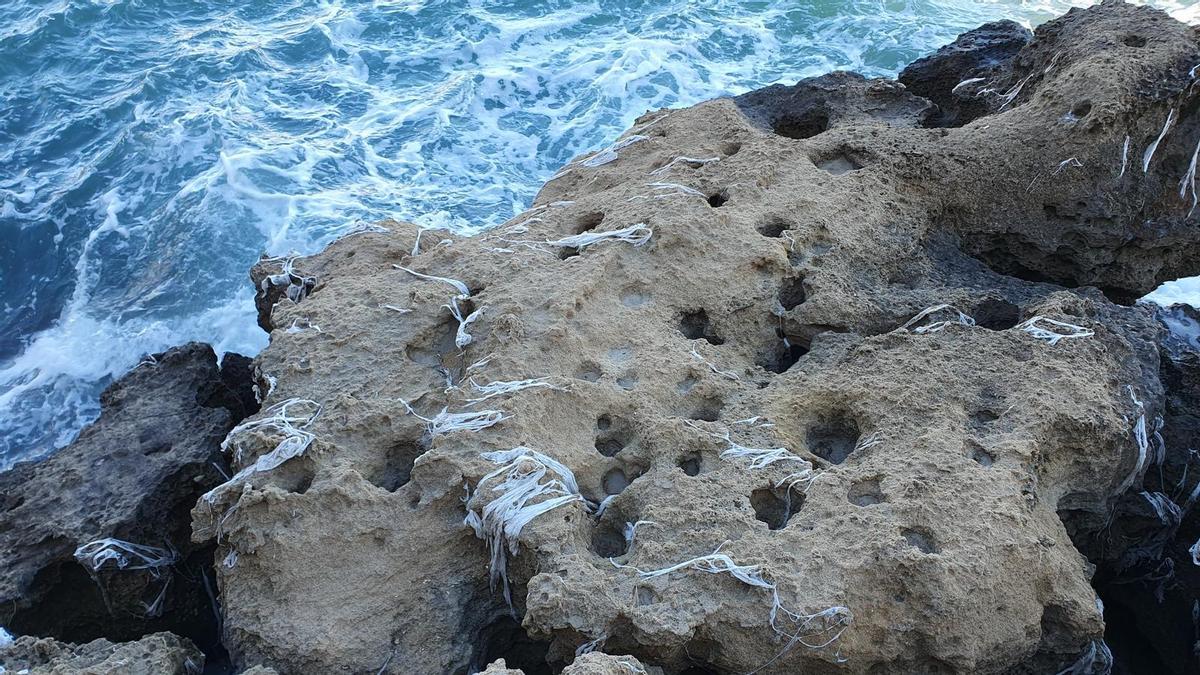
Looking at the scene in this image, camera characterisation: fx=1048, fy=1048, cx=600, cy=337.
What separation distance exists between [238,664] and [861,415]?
6.52ft

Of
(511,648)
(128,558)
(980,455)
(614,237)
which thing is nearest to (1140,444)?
(980,455)

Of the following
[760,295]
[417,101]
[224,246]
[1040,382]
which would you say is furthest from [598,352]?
[417,101]

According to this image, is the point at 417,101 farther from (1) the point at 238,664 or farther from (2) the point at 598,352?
(1) the point at 238,664

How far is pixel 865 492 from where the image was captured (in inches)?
117

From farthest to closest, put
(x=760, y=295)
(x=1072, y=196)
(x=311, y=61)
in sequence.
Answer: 1. (x=311, y=61)
2. (x=1072, y=196)
3. (x=760, y=295)

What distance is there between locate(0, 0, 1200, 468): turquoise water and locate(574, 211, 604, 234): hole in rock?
275 centimetres

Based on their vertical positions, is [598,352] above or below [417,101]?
above

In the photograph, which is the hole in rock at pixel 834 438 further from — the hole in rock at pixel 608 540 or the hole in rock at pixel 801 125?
the hole in rock at pixel 801 125

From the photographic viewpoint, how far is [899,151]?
4.32 meters

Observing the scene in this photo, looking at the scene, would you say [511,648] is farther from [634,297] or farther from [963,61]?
[963,61]

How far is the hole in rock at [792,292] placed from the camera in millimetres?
3855

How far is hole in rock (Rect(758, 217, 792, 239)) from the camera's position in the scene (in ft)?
13.3

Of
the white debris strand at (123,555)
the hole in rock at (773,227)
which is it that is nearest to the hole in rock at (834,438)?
the hole in rock at (773,227)

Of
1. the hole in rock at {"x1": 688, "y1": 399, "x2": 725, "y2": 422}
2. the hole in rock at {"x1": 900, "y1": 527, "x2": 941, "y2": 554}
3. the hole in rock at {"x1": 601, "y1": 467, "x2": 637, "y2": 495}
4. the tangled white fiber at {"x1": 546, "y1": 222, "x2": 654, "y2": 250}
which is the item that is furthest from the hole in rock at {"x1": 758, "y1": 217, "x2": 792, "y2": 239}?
the hole in rock at {"x1": 900, "y1": 527, "x2": 941, "y2": 554}
